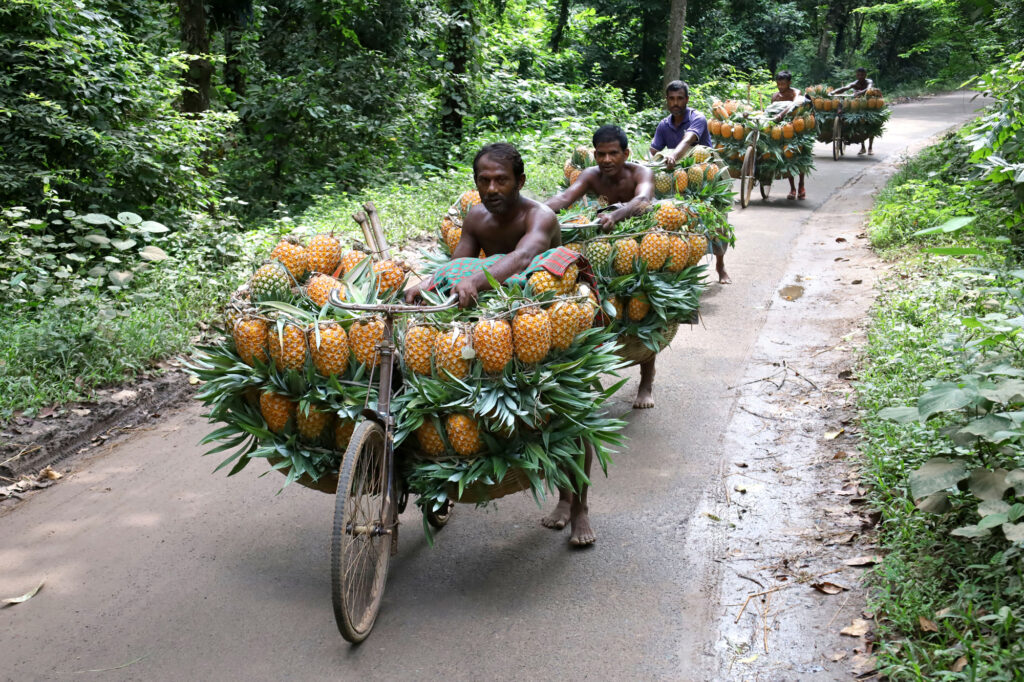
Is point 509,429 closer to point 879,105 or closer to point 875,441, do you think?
point 875,441

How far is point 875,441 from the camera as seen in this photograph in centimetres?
496

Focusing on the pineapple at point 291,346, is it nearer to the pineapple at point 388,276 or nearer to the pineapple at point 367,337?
the pineapple at point 367,337

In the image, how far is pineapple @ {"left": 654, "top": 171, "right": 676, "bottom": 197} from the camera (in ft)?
24.4

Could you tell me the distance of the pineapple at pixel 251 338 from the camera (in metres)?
3.92

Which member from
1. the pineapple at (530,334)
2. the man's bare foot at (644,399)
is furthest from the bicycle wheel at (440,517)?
the man's bare foot at (644,399)

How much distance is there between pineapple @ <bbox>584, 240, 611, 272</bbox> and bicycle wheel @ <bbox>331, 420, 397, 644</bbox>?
7.67 feet

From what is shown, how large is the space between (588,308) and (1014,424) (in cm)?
186

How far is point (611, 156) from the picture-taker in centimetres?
648

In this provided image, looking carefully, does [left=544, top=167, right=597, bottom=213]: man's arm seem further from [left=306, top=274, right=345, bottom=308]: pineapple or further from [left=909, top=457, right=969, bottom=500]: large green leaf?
[left=909, top=457, right=969, bottom=500]: large green leaf

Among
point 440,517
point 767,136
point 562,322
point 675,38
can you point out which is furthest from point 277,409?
point 675,38

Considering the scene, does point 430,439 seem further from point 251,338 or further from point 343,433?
point 251,338

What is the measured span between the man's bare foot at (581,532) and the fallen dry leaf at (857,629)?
1308mm

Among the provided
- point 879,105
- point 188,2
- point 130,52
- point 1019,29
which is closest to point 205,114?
point 130,52

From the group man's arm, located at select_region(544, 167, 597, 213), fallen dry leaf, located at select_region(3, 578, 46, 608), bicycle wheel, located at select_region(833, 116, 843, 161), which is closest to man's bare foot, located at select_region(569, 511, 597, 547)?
fallen dry leaf, located at select_region(3, 578, 46, 608)
